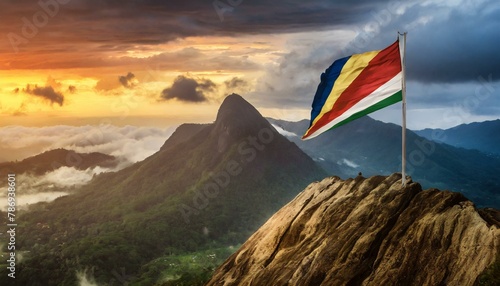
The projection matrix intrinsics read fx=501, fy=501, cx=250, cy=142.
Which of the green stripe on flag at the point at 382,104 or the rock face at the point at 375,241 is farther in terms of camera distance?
the green stripe on flag at the point at 382,104

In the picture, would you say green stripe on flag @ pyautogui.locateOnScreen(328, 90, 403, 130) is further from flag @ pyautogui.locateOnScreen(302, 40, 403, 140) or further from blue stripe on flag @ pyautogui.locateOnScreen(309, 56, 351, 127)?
blue stripe on flag @ pyautogui.locateOnScreen(309, 56, 351, 127)

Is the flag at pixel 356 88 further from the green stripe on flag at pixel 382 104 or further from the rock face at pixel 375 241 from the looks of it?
the rock face at pixel 375 241

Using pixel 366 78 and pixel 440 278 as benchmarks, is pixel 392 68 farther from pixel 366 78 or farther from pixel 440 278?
pixel 440 278

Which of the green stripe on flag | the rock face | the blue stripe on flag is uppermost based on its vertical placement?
the blue stripe on flag

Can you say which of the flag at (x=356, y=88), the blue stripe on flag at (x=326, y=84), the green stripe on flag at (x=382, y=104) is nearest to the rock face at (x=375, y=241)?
the green stripe on flag at (x=382, y=104)

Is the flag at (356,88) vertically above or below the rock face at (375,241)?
above

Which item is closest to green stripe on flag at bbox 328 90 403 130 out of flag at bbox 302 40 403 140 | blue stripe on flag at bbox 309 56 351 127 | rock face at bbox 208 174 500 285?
flag at bbox 302 40 403 140

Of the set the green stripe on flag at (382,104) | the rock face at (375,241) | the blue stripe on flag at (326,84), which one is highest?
the blue stripe on flag at (326,84)
